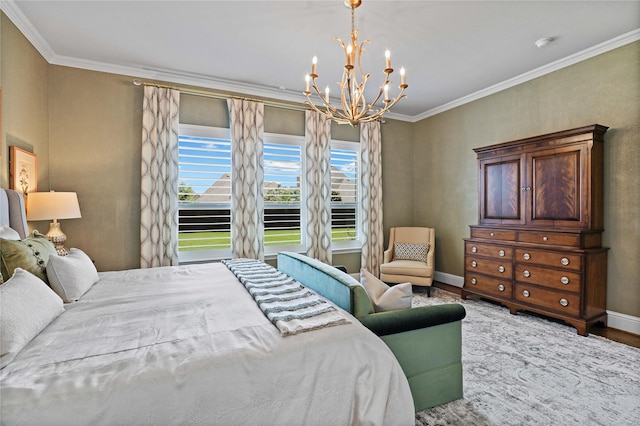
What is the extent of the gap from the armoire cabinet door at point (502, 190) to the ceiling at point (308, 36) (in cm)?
115

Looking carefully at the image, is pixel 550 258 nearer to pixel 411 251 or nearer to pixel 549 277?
pixel 549 277

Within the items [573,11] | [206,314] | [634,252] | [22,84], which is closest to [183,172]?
[22,84]

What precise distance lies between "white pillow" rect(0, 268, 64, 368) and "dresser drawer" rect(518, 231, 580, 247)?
4265 mm

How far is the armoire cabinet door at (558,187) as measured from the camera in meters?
3.28

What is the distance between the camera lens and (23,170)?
9.75 ft

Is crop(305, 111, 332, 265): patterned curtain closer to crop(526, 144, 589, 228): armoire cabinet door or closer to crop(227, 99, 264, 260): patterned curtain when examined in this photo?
crop(227, 99, 264, 260): patterned curtain

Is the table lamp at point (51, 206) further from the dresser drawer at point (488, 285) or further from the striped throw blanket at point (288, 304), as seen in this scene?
Result: the dresser drawer at point (488, 285)

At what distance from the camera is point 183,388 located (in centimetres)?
118

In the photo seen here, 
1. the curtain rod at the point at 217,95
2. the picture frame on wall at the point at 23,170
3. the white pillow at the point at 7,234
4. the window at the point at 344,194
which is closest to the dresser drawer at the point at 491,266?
the window at the point at 344,194

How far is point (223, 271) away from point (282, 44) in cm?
239

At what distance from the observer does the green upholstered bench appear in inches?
70.3

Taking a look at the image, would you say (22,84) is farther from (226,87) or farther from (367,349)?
(367,349)

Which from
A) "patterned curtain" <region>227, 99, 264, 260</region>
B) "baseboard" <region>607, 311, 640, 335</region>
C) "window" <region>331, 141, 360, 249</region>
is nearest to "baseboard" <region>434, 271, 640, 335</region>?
"baseboard" <region>607, 311, 640, 335</region>

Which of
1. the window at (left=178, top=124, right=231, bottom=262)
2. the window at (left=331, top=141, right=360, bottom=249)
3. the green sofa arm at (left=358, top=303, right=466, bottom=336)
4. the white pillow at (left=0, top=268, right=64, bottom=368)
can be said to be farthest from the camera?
the window at (left=331, top=141, right=360, bottom=249)
